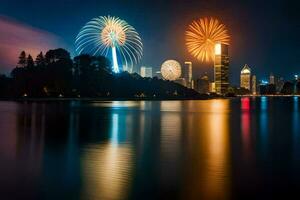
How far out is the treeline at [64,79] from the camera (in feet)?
422

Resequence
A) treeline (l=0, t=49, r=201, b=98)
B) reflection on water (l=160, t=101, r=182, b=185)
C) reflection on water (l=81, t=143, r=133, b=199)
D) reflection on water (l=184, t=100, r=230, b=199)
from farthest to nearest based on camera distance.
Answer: treeline (l=0, t=49, r=201, b=98)
reflection on water (l=160, t=101, r=182, b=185)
reflection on water (l=184, t=100, r=230, b=199)
reflection on water (l=81, t=143, r=133, b=199)

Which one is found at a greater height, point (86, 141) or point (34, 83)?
point (34, 83)

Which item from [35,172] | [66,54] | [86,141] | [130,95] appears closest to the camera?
[35,172]

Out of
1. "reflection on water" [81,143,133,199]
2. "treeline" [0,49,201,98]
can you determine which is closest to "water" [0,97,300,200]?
"reflection on water" [81,143,133,199]

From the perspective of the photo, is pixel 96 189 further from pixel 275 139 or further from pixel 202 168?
pixel 275 139

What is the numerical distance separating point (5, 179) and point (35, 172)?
54.7 inches

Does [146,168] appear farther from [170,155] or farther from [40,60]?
[40,60]

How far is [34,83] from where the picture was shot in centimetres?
12800

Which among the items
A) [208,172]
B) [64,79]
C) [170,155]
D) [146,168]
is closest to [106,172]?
[146,168]

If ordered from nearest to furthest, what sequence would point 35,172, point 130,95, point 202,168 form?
point 35,172
point 202,168
point 130,95

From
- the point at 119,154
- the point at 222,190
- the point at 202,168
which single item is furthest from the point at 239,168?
the point at 119,154

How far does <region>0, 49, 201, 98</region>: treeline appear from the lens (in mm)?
128500

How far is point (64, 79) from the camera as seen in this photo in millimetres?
132250

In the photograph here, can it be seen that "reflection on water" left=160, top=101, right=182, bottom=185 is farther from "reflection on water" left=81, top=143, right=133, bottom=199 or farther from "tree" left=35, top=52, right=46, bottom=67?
"tree" left=35, top=52, right=46, bottom=67
